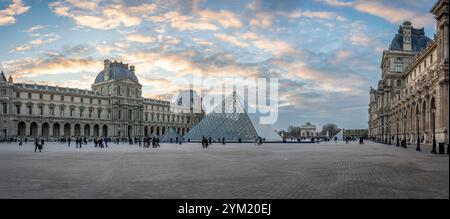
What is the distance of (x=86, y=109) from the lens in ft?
309

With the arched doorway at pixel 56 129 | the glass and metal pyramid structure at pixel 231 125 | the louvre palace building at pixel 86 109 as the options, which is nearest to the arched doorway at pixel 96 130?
the louvre palace building at pixel 86 109

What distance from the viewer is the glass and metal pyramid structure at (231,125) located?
59344mm

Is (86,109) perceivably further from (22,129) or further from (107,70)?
(22,129)

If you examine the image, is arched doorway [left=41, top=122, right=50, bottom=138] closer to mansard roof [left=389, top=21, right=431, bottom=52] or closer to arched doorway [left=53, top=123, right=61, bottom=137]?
arched doorway [left=53, top=123, right=61, bottom=137]

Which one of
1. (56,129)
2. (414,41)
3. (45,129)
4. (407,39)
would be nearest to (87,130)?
(56,129)

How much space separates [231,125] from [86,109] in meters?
48.1

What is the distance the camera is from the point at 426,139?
36625 millimetres

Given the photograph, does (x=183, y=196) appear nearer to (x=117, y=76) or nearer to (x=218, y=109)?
(x=218, y=109)

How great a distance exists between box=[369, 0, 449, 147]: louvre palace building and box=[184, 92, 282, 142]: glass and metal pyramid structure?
18327mm

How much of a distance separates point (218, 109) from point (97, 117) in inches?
1796

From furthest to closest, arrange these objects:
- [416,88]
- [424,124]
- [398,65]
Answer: [398,65]
[416,88]
[424,124]

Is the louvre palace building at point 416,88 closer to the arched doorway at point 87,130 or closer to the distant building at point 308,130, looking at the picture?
the arched doorway at point 87,130

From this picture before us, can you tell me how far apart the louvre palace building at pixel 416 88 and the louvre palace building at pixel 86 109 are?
6129 centimetres

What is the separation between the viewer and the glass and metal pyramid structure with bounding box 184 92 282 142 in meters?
59.3
